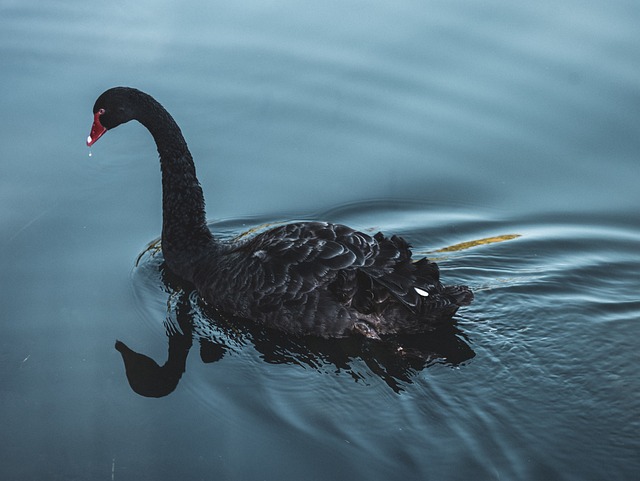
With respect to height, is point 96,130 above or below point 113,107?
below

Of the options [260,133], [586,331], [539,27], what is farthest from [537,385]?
[539,27]

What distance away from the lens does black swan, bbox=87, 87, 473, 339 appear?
5406 millimetres

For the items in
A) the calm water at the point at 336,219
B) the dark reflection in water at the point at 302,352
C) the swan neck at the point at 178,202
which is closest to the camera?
the calm water at the point at 336,219

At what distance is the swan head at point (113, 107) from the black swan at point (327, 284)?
43.6 inches

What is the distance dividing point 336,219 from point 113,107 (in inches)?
67.1

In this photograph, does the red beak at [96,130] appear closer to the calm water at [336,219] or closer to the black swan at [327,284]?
the calm water at [336,219]

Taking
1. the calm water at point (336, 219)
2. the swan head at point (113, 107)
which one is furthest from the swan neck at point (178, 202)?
the calm water at point (336, 219)

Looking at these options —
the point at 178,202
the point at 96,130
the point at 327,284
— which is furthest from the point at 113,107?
the point at 327,284

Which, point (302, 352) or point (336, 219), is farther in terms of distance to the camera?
point (336, 219)

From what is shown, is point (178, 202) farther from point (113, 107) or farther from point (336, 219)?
point (336, 219)

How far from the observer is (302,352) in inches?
215

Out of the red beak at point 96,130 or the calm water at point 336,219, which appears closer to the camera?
the calm water at point 336,219

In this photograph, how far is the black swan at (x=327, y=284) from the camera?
17.7 ft

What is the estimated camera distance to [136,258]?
6.31 metres
